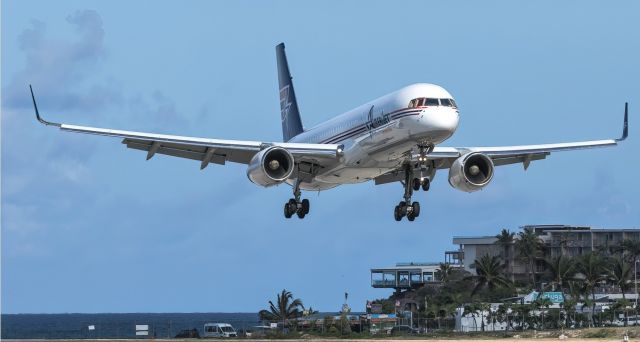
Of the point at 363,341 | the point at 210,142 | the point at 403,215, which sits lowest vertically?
the point at 363,341

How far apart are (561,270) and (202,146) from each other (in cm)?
10364

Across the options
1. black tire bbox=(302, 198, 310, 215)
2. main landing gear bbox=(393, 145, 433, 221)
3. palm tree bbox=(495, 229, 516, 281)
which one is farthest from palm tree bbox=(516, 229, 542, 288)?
main landing gear bbox=(393, 145, 433, 221)

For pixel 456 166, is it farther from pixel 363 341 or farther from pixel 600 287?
pixel 600 287

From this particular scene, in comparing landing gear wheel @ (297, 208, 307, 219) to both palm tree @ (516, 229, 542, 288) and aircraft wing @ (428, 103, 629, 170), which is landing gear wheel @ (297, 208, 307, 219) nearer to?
aircraft wing @ (428, 103, 629, 170)

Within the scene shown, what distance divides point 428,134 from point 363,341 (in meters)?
34.8

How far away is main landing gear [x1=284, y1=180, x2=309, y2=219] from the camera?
205ft

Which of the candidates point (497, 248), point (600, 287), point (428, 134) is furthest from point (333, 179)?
point (497, 248)

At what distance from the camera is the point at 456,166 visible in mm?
58344

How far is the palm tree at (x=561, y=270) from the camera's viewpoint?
15550 centimetres

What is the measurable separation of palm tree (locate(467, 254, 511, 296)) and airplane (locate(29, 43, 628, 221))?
95479 mm

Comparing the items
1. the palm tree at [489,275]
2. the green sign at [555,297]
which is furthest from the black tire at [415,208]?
the palm tree at [489,275]

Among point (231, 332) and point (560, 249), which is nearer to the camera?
point (231, 332)

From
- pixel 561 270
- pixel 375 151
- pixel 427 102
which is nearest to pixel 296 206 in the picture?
pixel 375 151

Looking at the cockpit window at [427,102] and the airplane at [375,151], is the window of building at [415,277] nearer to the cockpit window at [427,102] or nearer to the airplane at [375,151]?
the airplane at [375,151]
